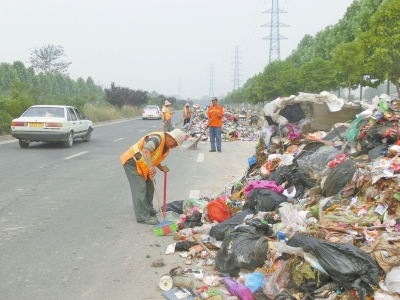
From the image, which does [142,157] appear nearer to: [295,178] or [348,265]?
[295,178]

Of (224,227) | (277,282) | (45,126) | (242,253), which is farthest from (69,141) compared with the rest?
(277,282)

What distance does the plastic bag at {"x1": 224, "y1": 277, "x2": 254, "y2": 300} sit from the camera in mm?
3941

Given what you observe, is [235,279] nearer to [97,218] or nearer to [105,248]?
[105,248]

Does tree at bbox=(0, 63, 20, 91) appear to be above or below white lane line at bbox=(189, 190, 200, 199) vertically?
above

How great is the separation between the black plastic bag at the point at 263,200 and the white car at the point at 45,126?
10.2m

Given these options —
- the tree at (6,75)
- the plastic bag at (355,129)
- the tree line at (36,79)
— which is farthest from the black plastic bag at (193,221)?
the tree at (6,75)

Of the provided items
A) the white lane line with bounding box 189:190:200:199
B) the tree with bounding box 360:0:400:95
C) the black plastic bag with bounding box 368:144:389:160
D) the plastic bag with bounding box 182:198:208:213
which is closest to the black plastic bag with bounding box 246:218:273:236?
the plastic bag with bounding box 182:198:208:213

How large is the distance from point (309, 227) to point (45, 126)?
1196cm

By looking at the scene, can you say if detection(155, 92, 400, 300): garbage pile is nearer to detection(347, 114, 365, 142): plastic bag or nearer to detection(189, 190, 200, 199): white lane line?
detection(347, 114, 365, 142): plastic bag

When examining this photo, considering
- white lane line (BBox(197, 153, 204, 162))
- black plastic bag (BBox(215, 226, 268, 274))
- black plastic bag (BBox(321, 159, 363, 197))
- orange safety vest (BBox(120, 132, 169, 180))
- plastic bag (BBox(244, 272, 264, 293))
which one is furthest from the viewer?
white lane line (BBox(197, 153, 204, 162))

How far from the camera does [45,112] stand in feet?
50.8

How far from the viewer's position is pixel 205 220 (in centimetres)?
636

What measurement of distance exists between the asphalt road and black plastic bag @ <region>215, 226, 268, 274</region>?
594 mm

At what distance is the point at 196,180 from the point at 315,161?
134 inches
